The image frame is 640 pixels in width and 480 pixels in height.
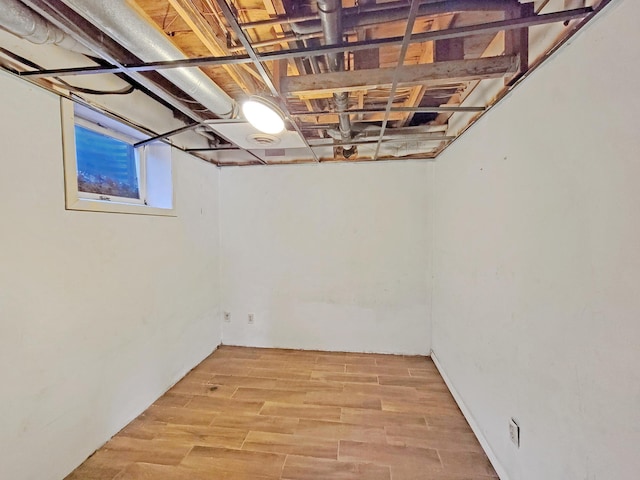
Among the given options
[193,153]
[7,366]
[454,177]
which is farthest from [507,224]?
[193,153]

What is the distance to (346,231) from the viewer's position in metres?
3.14

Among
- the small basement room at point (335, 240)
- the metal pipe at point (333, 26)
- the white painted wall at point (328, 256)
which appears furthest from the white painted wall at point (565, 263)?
the white painted wall at point (328, 256)

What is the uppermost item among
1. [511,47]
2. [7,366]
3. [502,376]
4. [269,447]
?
[511,47]

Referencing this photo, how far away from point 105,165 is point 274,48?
1442mm

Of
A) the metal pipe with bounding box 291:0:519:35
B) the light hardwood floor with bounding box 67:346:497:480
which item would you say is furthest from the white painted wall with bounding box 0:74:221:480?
the metal pipe with bounding box 291:0:519:35

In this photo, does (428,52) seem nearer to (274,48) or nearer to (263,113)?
(274,48)

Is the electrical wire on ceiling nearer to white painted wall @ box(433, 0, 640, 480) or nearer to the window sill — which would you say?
the window sill

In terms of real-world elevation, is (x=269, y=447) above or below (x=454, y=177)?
below

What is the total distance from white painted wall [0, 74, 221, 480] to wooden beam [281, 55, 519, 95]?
140cm

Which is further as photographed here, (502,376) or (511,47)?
(502,376)

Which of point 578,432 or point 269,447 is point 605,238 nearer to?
point 578,432

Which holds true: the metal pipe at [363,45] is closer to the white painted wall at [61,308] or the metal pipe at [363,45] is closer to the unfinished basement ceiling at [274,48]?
the unfinished basement ceiling at [274,48]

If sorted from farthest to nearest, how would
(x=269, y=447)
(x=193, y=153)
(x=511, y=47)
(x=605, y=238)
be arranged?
(x=193, y=153) → (x=269, y=447) → (x=511, y=47) → (x=605, y=238)

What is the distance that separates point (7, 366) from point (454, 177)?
292 centimetres
